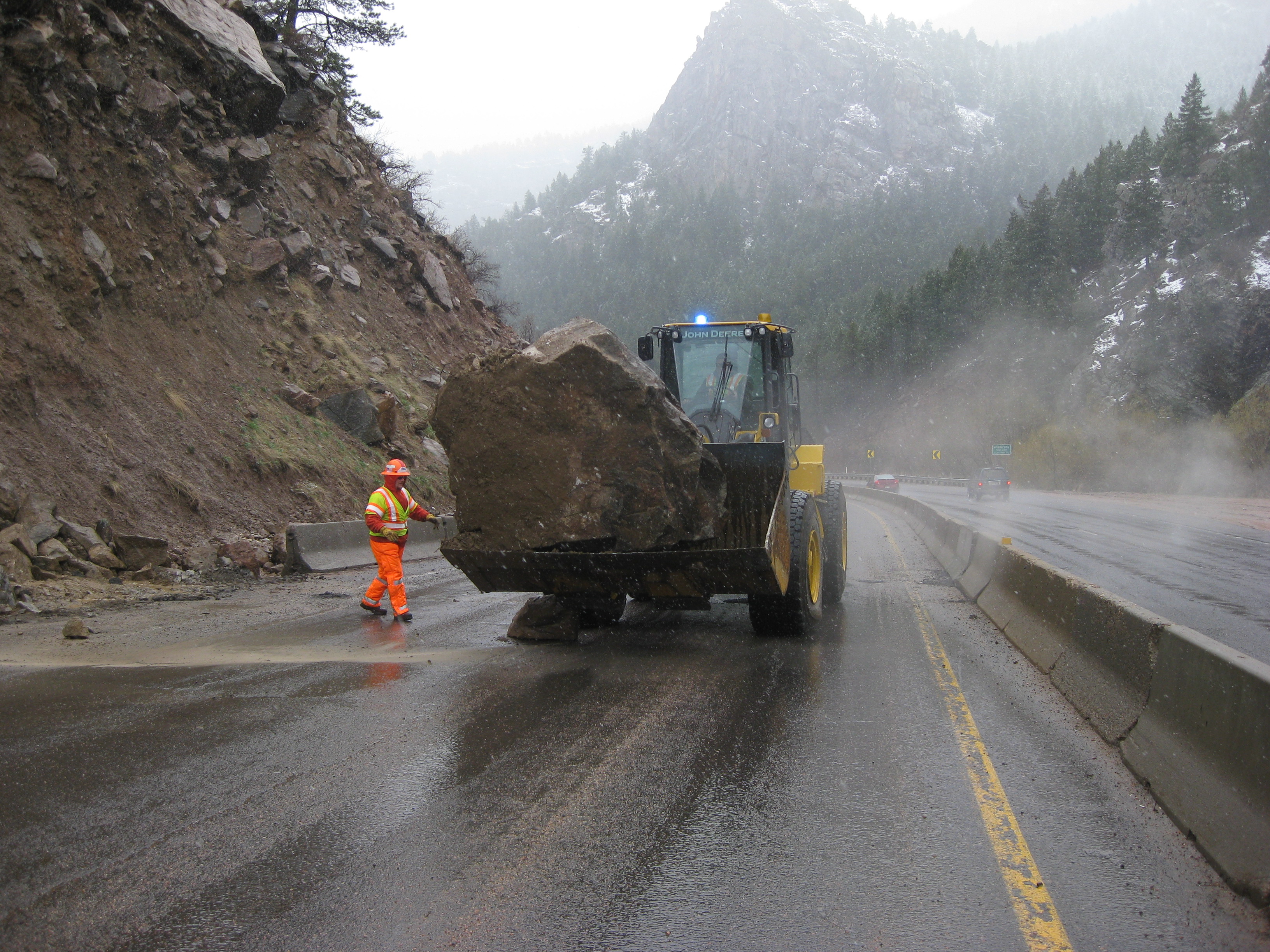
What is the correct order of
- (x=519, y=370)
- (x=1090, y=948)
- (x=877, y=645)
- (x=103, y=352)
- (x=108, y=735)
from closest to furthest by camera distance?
(x=1090, y=948)
(x=108, y=735)
(x=519, y=370)
(x=877, y=645)
(x=103, y=352)

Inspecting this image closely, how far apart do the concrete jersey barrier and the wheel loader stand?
13.9ft

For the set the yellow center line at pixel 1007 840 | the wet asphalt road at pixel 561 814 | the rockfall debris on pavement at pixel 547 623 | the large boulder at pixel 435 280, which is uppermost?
the large boulder at pixel 435 280

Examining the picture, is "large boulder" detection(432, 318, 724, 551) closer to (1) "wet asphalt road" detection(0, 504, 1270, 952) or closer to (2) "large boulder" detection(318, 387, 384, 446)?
(1) "wet asphalt road" detection(0, 504, 1270, 952)

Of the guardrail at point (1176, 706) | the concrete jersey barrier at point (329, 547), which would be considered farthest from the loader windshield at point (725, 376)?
the concrete jersey barrier at point (329, 547)

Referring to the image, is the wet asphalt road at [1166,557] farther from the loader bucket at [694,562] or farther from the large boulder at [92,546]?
the large boulder at [92,546]

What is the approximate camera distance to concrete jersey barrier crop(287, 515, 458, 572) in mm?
12766

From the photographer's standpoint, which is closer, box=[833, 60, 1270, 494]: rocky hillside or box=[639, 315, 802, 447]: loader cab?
box=[639, 315, 802, 447]: loader cab

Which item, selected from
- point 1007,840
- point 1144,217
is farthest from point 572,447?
point 1144,217

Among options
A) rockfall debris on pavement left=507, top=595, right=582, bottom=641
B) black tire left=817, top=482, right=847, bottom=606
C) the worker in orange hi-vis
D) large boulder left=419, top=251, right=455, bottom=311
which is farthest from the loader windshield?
large boulder left=419, top=251, right=455, bottom=311

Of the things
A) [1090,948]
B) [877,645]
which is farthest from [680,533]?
[1090,948]

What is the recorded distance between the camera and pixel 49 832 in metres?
3.72

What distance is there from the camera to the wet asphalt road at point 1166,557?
10000 millimetres

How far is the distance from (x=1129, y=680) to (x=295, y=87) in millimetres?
24513

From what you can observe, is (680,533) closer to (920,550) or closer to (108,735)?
(108,735)
